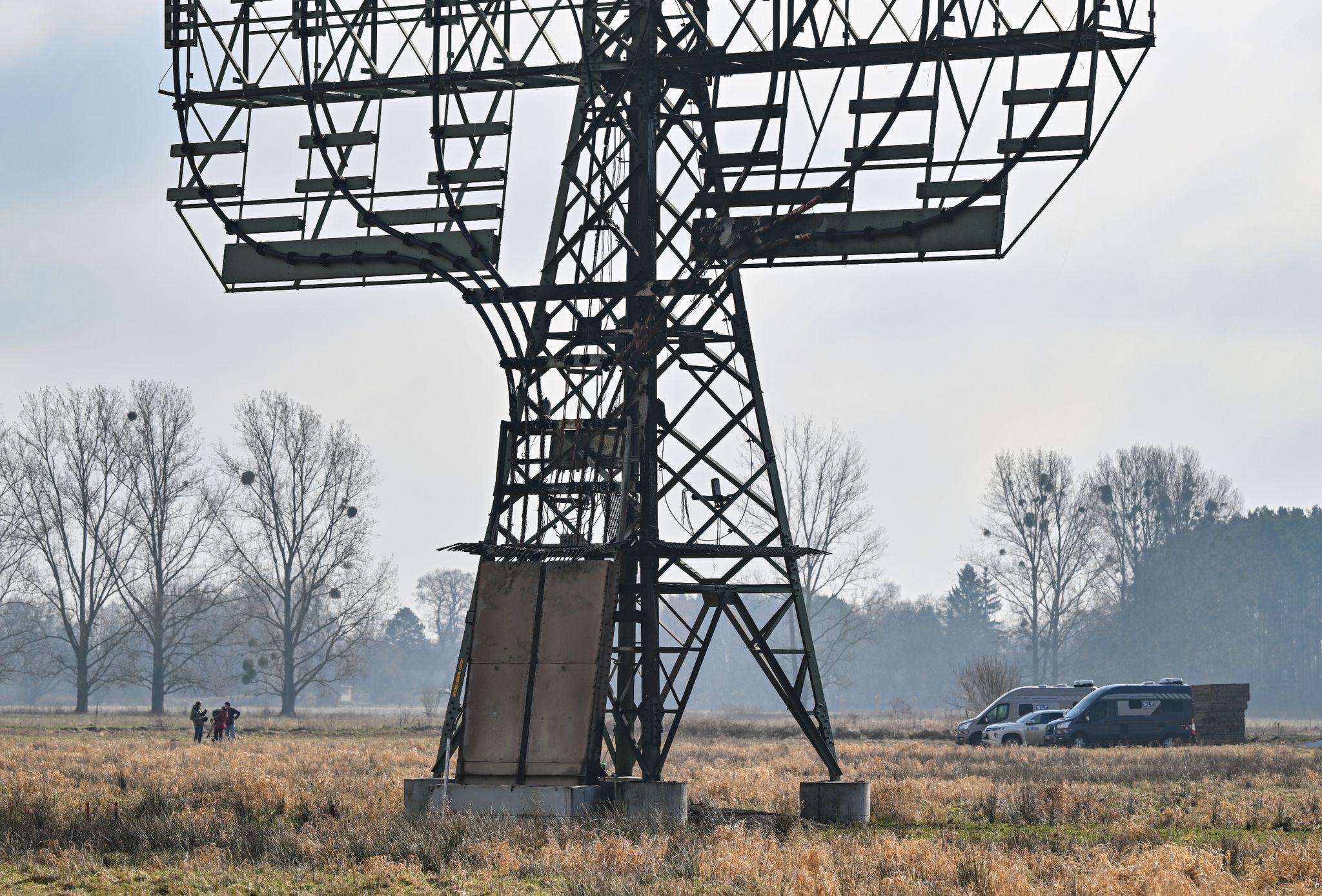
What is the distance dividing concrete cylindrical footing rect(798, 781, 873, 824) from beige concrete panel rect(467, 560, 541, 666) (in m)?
4.60

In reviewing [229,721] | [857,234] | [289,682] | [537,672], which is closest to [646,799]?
[537,672]

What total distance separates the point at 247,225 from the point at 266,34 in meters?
2.95

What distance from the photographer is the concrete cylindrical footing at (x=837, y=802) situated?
20750 mm

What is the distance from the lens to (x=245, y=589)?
85125 millimetres

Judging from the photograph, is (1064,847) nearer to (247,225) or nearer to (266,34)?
(247,225)

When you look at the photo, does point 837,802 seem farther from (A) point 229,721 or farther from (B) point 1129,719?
(A) point 229,721

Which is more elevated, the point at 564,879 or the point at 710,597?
the point at 710,597

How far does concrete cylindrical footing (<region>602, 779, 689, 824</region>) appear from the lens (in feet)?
64.0

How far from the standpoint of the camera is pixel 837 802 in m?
20.8

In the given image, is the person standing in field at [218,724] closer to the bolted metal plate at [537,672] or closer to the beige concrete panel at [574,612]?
the bolted metal plate at [537,672]

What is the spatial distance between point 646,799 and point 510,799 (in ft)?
6.05

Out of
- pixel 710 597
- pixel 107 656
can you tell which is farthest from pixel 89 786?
pixel 107 656

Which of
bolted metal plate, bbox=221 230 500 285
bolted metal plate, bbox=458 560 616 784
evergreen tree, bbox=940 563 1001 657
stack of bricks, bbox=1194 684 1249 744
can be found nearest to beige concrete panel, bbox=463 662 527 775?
bolted metal plate, bbox=458 560 616 784

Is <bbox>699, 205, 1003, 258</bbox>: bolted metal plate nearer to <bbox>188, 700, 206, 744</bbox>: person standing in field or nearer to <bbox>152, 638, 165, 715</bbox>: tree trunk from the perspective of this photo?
<bbox>188, 700, 206, 744</bbox>: person standing in field
